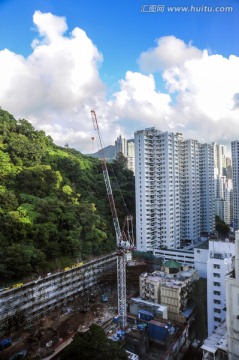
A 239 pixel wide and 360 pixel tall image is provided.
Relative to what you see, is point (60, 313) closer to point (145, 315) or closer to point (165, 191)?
point (145, 315)

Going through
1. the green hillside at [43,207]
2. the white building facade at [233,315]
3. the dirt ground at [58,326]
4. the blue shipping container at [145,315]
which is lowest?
the dirt ground at [58,326]

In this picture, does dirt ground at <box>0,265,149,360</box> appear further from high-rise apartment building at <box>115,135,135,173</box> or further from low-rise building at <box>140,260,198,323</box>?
high-rise apartment building at <box>115,135,135,173</box>

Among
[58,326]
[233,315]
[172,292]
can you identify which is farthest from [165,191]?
[233,315]

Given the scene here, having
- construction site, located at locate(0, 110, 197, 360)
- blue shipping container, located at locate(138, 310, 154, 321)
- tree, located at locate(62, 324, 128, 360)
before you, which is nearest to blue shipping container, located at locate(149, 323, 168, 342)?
construction site, located at locate(0, 110, 197, 360)

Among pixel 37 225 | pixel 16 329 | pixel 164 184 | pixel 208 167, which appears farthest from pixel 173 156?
pixel 16 329

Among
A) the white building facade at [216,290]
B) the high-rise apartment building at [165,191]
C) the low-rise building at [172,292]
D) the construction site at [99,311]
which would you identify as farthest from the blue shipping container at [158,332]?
the high-rise apartment building at [165,191]

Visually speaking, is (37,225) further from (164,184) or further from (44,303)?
(164,184)

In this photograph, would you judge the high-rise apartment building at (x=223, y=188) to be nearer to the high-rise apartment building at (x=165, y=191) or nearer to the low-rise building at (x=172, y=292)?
the high-rise apartment building at (x=165, y=191)
